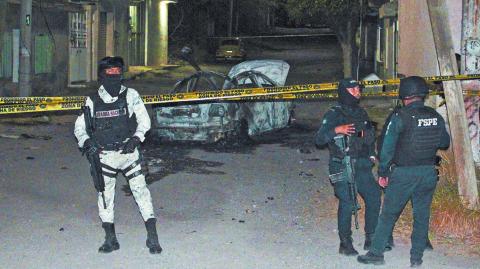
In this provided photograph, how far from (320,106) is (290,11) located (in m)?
12.6

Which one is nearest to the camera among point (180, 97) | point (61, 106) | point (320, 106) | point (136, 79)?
point (61, 106)

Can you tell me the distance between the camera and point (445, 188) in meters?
9.29

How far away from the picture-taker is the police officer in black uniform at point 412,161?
692 centimetres

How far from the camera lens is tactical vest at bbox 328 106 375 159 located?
7297mm

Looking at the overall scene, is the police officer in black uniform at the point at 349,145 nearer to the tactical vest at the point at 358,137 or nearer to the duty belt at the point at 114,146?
the tactical vest at the point at 358,137

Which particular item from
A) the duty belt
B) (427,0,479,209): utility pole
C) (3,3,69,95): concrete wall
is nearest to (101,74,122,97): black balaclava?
the duty belt

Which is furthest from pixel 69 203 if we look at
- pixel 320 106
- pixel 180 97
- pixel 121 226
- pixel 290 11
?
pixel 290 11

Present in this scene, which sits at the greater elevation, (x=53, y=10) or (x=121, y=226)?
(x=53, y=10)

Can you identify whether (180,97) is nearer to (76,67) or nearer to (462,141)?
(462,141)

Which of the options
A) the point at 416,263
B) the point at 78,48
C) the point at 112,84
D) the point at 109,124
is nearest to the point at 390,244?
the point at 416,263

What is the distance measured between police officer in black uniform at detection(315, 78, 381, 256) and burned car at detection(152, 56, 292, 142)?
23.2ft

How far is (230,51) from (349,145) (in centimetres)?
4296

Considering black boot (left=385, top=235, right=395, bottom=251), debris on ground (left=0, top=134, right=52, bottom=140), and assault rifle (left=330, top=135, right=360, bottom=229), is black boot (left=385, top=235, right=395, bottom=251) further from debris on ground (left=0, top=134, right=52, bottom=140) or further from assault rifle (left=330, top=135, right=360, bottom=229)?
debris on ground (left=0, top=134, right=52, bottom=140)

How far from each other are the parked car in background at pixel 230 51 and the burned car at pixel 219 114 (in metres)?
33.1
